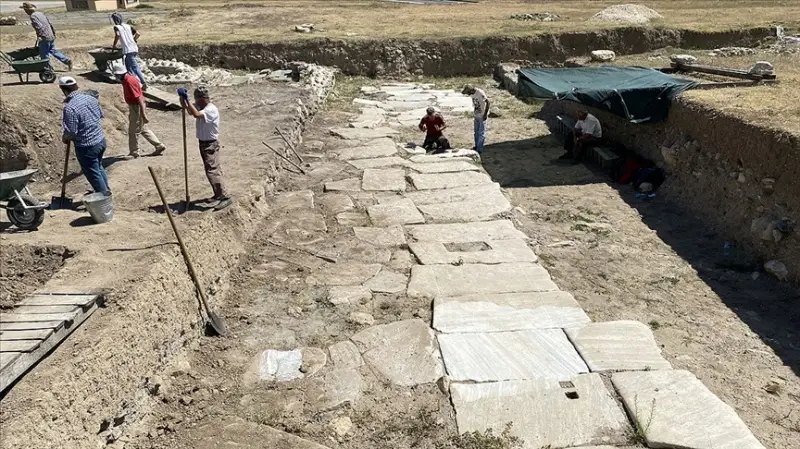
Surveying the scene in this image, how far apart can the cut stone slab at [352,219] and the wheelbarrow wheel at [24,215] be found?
3.57 meters

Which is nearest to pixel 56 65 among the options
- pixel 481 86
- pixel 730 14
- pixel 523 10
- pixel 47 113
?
pixel 47 113

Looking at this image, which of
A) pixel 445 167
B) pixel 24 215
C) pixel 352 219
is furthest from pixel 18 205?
pixel 445 167

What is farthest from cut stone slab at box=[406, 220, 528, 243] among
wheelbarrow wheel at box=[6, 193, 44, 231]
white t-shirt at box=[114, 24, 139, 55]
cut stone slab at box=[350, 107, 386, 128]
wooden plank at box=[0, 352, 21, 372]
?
white t-shirt at box=[114, 24, 139, 55]

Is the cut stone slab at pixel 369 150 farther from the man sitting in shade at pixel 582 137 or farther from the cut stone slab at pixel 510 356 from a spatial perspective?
the cut stone slab at pixel 510 356

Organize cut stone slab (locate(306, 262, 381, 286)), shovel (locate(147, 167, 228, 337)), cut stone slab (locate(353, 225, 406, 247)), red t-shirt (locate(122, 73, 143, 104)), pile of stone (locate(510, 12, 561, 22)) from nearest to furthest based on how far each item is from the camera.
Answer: shovel (locate(147, 167, 228, 337)) < cut stone slab (locate(306, 262, 381, 286)) < cut stone slab (locate(353, 225, 406, 247)) < red t-shirt (locate(122, 73, 143, 104)) < pile of stone (locate(510, 12, 561, 22))

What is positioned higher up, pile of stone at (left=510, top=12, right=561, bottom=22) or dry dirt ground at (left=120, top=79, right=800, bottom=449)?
pile of stone at (left=510, top=12, right=561, bottom=22)

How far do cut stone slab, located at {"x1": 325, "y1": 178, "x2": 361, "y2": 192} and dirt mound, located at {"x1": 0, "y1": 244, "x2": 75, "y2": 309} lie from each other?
4415 mm

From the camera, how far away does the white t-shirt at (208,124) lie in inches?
289

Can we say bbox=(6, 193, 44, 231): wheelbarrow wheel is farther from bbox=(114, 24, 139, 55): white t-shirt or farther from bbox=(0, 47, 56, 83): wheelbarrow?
bbox=(114, 24, 139, 55): white t-shirt

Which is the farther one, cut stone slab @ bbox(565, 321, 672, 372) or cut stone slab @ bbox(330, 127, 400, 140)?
cut stone slab @ bbox(330, 127, 400, 140)

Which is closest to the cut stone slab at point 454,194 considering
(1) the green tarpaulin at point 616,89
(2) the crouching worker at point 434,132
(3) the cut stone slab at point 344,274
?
(2) the crouching worker at point 434,132

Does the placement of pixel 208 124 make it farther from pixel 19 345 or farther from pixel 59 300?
pixel 19 345

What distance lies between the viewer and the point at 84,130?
24.3ft

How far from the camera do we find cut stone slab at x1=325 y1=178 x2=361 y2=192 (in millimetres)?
9742
